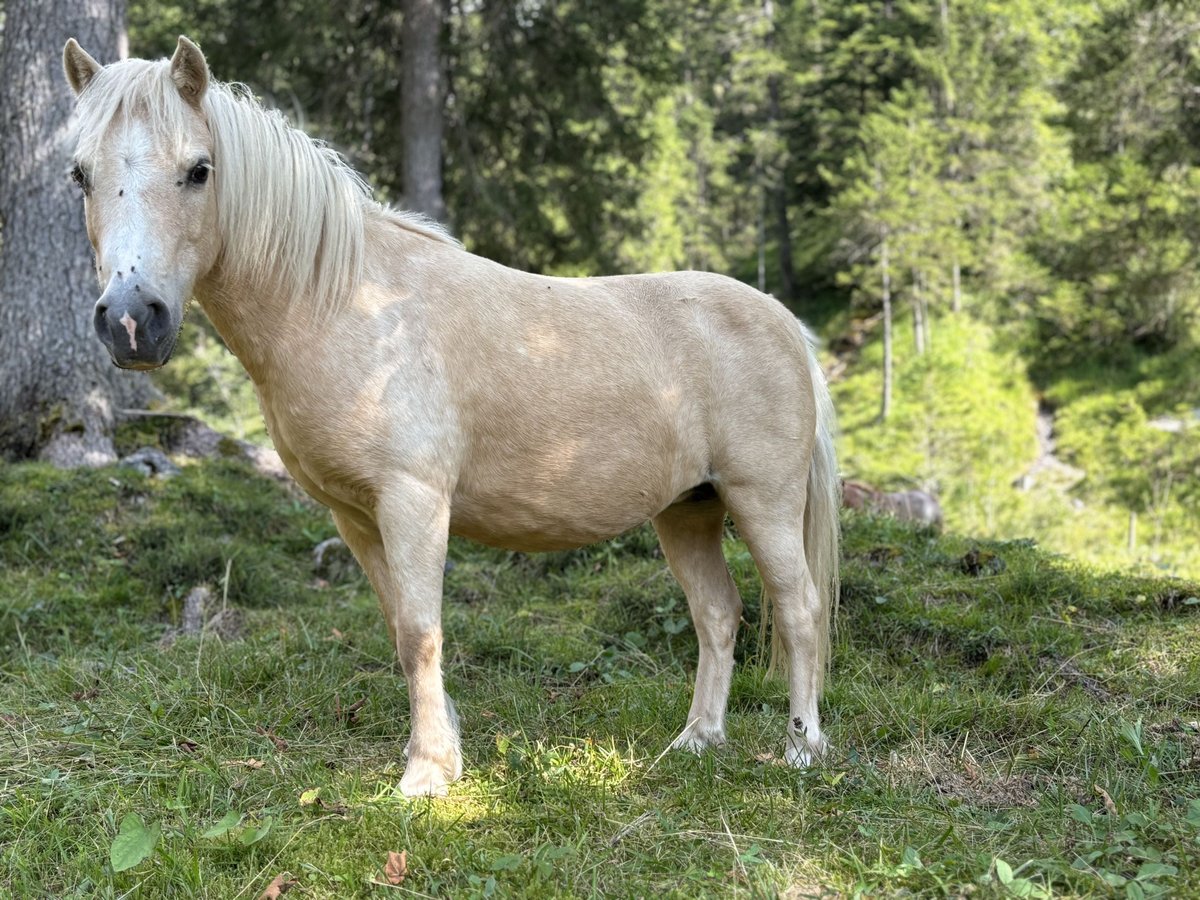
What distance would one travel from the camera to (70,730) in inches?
144

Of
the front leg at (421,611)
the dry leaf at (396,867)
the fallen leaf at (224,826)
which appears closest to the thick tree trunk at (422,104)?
the front leg at (421,611)

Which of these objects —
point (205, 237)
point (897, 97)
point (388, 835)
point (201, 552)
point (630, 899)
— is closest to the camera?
point (630, 899)

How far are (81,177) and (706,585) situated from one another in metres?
2.88

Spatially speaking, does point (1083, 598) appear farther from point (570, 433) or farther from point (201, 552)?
point (201, 552)

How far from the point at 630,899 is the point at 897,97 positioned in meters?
24.7

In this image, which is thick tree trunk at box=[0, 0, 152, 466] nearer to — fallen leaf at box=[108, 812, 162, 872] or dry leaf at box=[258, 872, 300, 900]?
fallen leaf at box=[108, 812, 162, 872]

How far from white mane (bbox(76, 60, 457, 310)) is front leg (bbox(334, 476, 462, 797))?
783 mm

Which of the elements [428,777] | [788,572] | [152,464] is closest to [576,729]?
[428,777]

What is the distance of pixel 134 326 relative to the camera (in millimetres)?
2850

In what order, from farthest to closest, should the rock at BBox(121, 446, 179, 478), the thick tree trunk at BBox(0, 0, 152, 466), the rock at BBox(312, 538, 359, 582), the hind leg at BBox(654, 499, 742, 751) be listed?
1. the thick tree trunk at BBox(0, 0, 152, 466)
2. the rock at BBox(121, 446, 179, 478)
3. the rock at BBox(312, 538, 359, 582)
4. the hind leg at BBox(654, 499, 742, 751)

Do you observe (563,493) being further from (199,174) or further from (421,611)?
(199,174)

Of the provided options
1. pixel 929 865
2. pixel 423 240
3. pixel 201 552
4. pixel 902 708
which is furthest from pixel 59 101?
pixel 929 865

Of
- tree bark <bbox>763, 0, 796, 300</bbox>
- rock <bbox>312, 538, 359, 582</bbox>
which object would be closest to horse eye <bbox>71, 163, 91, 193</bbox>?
rock <bbox>312, 538, 359, 582</bbox>

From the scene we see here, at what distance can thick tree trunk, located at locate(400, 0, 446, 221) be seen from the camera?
11359 mm
